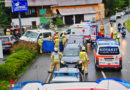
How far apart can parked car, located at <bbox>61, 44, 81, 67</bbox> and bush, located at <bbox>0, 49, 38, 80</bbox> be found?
2746 mm

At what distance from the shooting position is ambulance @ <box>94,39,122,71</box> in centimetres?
1605

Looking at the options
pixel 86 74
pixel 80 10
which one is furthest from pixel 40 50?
pixel 80 10

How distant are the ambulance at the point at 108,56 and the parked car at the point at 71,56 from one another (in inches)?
54.6

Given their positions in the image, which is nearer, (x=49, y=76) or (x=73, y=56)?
(x=49, y=76)

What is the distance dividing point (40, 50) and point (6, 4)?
Result: 118 ft

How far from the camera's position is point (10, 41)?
2416 cm

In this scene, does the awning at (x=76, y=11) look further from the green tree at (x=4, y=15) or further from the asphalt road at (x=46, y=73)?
the asphalt road at (x=46, y=73)

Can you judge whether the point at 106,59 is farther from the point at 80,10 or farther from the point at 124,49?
the point at 80,10

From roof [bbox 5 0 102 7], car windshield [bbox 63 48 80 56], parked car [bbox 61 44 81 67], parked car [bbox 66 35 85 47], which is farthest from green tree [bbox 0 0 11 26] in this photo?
car windshield [bbox 63 48 80 56]

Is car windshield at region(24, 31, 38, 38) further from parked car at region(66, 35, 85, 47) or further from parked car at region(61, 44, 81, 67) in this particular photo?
parked car at region(61, 44, 81, 67)

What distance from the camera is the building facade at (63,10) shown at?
2301 inches

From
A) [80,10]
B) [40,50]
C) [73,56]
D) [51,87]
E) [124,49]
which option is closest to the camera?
[51,87]

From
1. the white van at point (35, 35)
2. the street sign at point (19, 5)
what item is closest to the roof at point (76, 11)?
the white van at point (35, 35)

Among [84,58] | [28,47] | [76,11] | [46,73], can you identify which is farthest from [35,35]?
[76,11]
